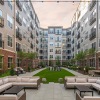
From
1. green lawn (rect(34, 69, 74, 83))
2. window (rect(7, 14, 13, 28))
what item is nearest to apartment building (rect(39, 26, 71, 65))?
green lawn (rect(34, 69, 74, 83))

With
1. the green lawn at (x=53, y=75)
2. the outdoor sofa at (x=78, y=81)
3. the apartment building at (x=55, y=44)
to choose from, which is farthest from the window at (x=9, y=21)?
the apartment building at (x=55, y=44)

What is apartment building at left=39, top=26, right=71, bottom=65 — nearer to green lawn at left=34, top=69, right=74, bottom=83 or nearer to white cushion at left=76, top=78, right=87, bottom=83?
green lawn at left=34, top=69, right=74, bottom=83

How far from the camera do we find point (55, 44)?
8088 centimetres

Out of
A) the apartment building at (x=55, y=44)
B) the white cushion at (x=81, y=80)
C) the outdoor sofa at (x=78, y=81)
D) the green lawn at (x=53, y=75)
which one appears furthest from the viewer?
the apartment building at (x=55, y=44)

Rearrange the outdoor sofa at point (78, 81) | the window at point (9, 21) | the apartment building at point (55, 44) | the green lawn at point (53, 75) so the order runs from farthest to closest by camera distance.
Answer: the apartment building at point (55, 44) < the window at point (9, 21) < the green lawn at point (53, 75) < the outdoor sofa at point (78, 81)

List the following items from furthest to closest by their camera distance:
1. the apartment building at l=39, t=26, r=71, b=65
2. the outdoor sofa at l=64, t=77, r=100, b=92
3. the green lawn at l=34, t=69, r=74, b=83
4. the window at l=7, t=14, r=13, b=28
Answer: the apartment building at l=39, t=26, r=71, b=65 < the window at l=7, t=14, r=13, b=28 < the green lawn at l=34, t=69, r=74, b=83 < the outdoor sofa at l=64, t=77, r=100, b=92

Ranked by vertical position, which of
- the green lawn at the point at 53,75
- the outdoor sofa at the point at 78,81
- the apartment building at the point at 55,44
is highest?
the apartment building at the point at 55,44

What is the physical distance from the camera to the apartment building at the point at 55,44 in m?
80.8

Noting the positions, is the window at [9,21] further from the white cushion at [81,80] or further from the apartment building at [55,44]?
the apartment building at [55,44]

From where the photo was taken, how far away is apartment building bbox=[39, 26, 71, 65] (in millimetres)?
80750

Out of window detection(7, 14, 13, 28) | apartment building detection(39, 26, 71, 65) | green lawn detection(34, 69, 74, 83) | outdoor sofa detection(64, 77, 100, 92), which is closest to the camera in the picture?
outdoor sofa detection(64, 77, 100, 92)

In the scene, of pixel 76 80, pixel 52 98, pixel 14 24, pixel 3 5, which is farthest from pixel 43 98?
pixel 14 24

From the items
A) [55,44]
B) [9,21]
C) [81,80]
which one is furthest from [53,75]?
[55,44]

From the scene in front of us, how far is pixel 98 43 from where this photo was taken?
30234 mm
